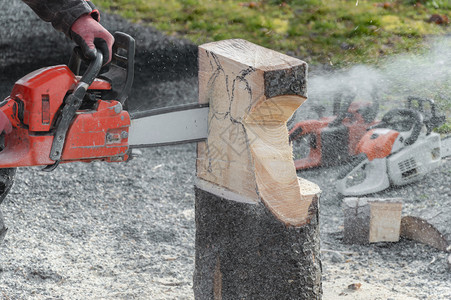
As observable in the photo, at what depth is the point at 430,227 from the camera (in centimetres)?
325

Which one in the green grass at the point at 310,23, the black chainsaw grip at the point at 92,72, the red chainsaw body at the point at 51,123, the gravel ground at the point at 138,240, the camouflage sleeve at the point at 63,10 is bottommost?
the gravel ground at the point at 138,240

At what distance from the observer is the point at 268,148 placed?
211 cm

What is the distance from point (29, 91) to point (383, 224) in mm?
2051

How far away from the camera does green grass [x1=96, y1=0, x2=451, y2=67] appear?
623cm

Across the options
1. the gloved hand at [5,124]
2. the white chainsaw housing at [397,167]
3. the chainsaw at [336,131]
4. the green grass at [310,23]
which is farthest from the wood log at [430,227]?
the green grass at [310,23]

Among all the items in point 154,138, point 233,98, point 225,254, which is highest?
point 233,98

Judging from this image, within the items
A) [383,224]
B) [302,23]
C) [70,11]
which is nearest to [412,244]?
[383,224]

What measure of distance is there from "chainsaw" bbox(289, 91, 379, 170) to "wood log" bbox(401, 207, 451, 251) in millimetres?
839

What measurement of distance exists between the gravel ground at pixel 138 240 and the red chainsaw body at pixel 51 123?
845mm

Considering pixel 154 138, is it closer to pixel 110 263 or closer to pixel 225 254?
pixel 225 254

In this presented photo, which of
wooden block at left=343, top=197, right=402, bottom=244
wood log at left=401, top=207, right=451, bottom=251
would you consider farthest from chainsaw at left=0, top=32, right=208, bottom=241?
wood log at left=401, top=207, right=451, bottom=251

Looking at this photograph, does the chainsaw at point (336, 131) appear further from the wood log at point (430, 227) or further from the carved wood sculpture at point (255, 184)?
the carved wood sculpture at point (255, 184)

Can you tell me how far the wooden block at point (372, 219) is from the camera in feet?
10.8

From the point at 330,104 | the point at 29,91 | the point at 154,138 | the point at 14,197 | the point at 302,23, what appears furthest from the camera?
the point at 302,23
